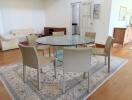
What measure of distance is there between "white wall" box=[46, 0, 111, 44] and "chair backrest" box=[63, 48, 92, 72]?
3.51 meters

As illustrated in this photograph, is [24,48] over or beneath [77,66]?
over

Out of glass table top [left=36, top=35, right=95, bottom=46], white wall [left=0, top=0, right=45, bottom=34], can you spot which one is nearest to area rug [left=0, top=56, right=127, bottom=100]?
glass table top [left=36, top=35, right=95, bottom=46]

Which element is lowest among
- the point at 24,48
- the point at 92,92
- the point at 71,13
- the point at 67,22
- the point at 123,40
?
the point at 92,92

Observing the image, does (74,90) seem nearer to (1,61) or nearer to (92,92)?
(92,92)

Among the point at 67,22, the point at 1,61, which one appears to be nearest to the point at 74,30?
the point at 67,22

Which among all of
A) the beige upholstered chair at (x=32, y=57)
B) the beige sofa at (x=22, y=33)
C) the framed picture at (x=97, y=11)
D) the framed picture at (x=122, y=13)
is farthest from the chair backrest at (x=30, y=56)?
the framed picture at (x=122, y=13)

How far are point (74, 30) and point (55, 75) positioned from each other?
4.05 meters

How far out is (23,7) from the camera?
625cm

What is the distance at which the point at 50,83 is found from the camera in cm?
249

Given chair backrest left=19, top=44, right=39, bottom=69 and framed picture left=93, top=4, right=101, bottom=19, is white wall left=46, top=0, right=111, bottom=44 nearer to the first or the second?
framed picture left=93, top=4, right=101, bottom=19

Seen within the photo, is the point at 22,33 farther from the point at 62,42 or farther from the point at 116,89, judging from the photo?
the point at 116,89

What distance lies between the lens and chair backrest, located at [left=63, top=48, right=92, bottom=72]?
1.93 metres

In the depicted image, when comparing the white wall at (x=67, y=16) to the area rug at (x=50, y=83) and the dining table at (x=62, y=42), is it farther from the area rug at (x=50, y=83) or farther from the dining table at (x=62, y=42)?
the dining table at (x=62, y=42)

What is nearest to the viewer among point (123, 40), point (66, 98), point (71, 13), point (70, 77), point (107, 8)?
point (66, 98)
